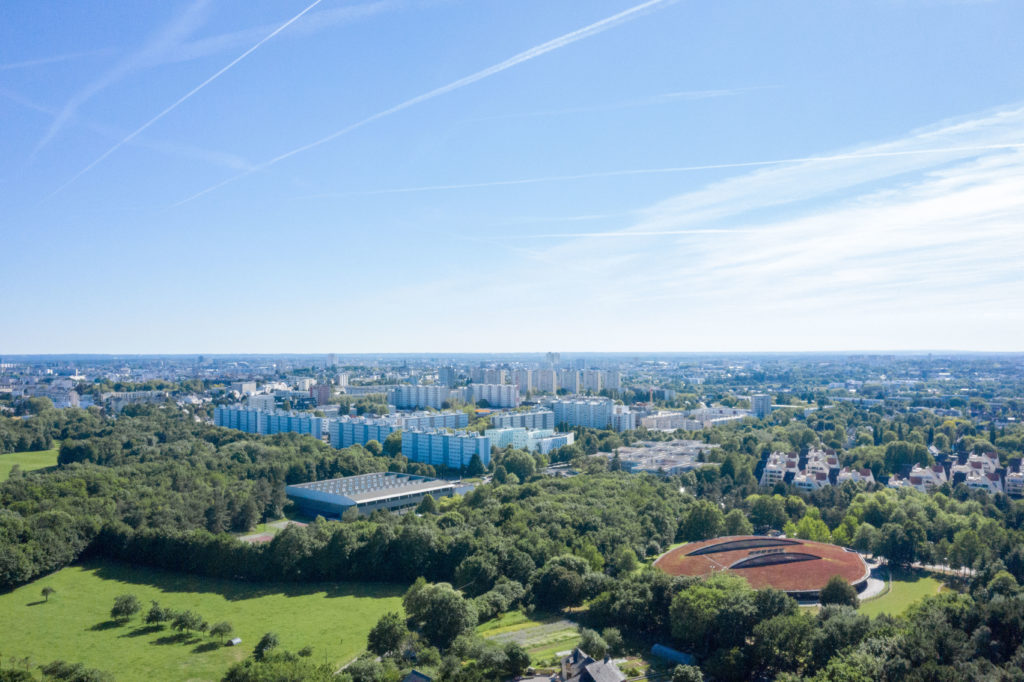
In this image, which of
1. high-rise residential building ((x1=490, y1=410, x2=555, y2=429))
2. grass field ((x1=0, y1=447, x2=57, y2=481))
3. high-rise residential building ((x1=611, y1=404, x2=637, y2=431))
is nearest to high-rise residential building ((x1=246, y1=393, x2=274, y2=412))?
grass field ((x1=0, y1=447, x2=57, y2=481))

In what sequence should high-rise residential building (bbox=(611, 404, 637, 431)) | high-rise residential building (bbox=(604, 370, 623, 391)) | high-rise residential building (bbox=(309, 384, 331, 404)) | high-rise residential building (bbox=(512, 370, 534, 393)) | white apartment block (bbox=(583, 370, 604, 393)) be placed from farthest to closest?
high-rise residential building (bbox=(604, 370, 623, 391)) → white apartment block (bbox=(583, 370, 604, 393)) → high-rise residential building (bbox=(512, 370, 534, 393)) → high-rise residential building (bbox=(309, 384, 331, 404)) → high-rise residential building (bbox=(611, 404, 637, 431))

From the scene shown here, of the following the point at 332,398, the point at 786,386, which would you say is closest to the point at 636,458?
the point at 332,398

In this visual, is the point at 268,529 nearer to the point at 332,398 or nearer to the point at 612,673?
the point at 612,673

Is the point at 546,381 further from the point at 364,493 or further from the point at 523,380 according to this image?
the point at 364,493

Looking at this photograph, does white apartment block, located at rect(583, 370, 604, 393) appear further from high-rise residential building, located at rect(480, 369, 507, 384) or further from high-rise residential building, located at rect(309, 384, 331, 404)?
high-rise residential building, located at rect(309, 384, 331, 404)

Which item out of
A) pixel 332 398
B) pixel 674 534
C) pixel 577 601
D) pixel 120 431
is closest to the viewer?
pixel 577 601
